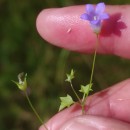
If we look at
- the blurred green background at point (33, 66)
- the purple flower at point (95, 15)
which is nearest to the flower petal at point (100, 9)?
the purple flower at point (95, 15)

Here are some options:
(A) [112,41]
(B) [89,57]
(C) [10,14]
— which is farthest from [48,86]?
(A) [112,41]

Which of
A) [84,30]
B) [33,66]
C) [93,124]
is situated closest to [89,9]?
[84,30]

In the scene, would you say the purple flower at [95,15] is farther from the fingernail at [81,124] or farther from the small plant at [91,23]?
the fingernail at [81,124]

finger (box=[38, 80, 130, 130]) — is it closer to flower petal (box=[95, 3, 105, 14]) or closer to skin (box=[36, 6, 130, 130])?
skin (box=[36, 6, 130, 130])

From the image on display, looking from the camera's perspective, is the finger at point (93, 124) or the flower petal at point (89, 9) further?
the flower petal at point (89, 9)

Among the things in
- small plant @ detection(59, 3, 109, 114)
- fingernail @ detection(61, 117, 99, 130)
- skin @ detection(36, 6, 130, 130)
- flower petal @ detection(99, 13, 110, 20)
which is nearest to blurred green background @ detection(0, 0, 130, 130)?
skin @ detection(36, 6, 130, 130)
